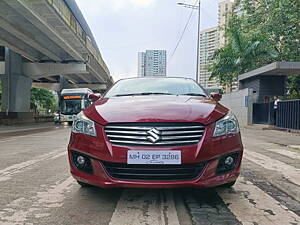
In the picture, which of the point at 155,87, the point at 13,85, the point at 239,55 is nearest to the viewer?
Result: the point at 155,87

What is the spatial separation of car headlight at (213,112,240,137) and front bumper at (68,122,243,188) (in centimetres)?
5

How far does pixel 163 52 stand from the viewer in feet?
108

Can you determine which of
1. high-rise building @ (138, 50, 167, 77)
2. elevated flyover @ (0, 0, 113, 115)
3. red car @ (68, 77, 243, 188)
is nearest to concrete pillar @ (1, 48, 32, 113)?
elevated flyover @ (0, 0, 113, 115)

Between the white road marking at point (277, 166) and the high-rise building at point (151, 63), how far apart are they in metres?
23.4

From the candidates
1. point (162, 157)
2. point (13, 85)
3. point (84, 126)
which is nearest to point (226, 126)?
point (162, 157)

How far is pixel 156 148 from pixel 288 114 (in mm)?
12848

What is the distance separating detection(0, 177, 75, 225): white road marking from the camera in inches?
107

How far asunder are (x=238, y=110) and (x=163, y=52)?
13938 millimetres

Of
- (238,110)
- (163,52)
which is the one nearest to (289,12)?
(238,110)

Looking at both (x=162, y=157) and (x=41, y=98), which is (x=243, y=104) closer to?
(x=162, y=157)

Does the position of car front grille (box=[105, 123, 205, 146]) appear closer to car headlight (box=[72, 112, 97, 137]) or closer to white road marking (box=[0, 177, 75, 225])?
car headlight (box=[72, 112, 97, 137])

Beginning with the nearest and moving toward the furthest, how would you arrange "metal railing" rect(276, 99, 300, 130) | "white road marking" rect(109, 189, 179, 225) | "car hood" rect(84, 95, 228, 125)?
1. "white road marking" rect(109, 189, 179, 225)
2. "car hood" rect(84, 95, 228, 125)
3. "metal railing" rect(276, 99, 300, 130)

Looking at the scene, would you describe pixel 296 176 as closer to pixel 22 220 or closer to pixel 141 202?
pixel 141 202

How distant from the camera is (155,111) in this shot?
3070mm
